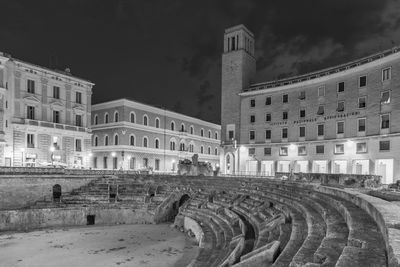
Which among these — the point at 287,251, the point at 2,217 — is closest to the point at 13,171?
the point at 2,217

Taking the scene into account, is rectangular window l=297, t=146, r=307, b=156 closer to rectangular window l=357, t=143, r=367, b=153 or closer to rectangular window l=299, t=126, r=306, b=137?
rectangular window l=299, t=126, r=306, b=137

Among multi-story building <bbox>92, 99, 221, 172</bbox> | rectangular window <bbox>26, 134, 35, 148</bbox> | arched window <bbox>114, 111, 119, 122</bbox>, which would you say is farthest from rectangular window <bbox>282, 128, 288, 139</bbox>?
rectangular window <bbox>26, 134, 35, 148</bbox>

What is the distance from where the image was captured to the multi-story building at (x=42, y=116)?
36.6m

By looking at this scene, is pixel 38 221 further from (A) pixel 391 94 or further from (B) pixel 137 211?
(A) pixel 391 94

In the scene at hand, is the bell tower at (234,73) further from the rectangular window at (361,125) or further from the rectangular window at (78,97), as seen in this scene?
the rectangular window at (78,97)

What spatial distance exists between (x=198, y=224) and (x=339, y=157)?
25.4 m

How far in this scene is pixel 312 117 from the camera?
132 ft

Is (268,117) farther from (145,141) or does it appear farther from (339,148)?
(145,141)

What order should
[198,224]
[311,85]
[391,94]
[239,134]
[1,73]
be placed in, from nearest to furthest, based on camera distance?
1. [198,224]
2. [391,94]
3. [1,73]
4. [311,85]
5. [239,134]

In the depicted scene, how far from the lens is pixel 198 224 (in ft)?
64.1

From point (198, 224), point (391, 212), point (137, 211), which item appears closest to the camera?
point (391, 212)

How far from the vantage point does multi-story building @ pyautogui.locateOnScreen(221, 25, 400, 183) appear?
32.8m

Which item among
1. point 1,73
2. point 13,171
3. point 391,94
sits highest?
point 1,73

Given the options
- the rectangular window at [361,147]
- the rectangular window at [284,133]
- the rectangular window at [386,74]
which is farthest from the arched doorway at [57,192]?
the rectangular window at [386,74]
